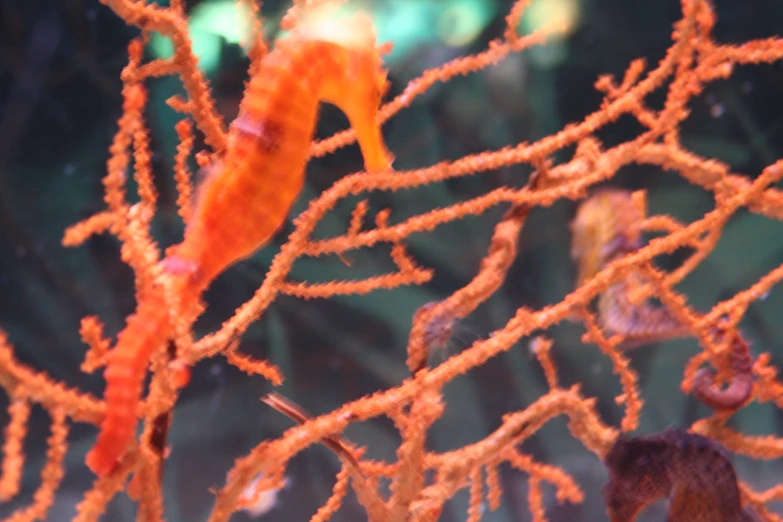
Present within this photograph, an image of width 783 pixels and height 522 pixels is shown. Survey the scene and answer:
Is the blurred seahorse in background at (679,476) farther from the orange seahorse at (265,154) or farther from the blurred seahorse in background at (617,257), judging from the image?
the orange seahorse at (265,154)

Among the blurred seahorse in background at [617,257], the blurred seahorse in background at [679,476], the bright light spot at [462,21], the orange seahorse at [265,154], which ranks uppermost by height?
the bright light spot at [462,21]

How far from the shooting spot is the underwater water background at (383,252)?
171cm

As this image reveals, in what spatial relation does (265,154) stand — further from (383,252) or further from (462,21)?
(462,21)

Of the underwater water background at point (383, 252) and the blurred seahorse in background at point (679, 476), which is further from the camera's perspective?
the underwater water background at point (383, 252)

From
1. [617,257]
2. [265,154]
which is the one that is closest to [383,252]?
[617,257]

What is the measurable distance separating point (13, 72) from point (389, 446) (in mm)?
1796

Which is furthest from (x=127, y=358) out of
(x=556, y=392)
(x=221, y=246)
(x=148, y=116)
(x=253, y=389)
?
(x=253, y=389)

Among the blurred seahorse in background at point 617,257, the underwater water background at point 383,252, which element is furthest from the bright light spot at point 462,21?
the blurred seahorse in background at point 617,257

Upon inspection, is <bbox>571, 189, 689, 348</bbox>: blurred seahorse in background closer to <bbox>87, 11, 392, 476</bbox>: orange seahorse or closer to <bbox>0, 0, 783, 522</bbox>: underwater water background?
<bbox>0, 0, 783, 522</bbox>: underwater water background

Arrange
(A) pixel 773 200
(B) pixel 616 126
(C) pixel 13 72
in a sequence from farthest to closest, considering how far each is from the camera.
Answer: (B) pixel 616 126, (C) pixel 13 72, (A) pixel 773 200

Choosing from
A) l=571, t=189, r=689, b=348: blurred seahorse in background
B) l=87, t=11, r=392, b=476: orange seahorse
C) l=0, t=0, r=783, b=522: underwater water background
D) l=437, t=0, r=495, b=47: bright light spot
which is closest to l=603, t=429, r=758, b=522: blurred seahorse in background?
l=571, t=189, r=689, b=348: blurred seahorse in background

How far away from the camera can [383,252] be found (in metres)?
2.21

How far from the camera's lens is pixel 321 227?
6.93 feet

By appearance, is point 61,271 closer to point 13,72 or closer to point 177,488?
point 13,72
